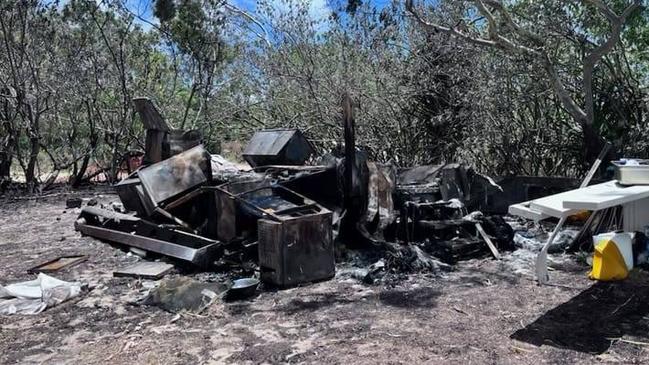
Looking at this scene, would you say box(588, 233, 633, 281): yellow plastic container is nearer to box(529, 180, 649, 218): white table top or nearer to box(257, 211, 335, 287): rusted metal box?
box(529, 180, 649, 218): white table top

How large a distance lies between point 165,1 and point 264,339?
9416 millimetres

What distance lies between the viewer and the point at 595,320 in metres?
3.79

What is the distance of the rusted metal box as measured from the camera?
472cm

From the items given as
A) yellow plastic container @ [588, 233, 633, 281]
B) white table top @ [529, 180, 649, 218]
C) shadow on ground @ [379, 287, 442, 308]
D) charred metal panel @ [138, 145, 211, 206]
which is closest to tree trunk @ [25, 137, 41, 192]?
charred metal panel @ [138, 145, 211, 206]

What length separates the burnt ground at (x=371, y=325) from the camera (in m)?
3.37

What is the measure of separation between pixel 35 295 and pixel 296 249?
2.12 meters

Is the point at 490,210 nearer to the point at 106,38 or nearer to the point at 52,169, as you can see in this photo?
the point at 106,38

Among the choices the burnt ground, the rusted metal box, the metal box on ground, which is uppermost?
the metal box on ground

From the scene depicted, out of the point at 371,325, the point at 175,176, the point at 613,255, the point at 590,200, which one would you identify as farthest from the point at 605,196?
the point at 175,176

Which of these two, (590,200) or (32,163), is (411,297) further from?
(32,163)

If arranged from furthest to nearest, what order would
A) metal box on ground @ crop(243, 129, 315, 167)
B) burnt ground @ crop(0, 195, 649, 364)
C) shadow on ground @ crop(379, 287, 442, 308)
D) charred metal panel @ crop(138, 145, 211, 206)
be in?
metal box on ground @ crop(243, 129, 315, 167) < charred metal panel @ crop(138, 145, 211, 206) < shadow on ground @ crop(379, 287, 442, 308) < burnt ground @ crop(0, 195, 649, 364)

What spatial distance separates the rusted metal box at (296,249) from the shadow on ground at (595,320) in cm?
185

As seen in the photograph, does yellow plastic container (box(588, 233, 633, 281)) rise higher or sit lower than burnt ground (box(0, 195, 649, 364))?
higher

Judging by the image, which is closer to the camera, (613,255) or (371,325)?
(371,325)
